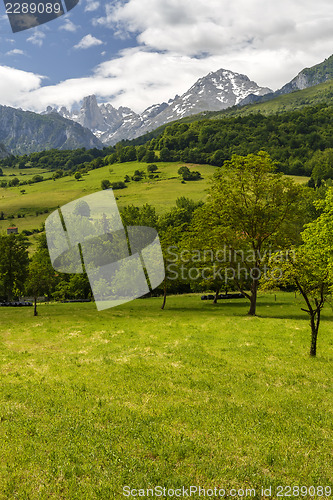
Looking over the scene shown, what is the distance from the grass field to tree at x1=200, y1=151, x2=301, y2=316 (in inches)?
Answer: 687

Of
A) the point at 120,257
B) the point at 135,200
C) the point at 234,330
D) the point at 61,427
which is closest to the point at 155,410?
the point at 61,427

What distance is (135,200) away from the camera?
7160 inches

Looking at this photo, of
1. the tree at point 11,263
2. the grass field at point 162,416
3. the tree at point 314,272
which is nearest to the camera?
the grass field at point 162,416

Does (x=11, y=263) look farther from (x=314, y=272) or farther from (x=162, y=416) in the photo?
(x=162, y=416)

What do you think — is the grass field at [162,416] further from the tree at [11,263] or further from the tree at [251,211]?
the tree at [11,263]

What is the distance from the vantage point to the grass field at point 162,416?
9.29 metres

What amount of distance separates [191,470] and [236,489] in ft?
4.80

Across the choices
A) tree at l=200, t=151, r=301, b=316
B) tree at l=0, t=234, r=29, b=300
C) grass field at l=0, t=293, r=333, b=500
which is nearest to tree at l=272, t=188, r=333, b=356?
grass field at l=0, t=293, r=333, b=500

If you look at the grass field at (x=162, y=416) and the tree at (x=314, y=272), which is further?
the tree at (x=314, y=272)

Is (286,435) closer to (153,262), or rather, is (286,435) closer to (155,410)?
(155,410)

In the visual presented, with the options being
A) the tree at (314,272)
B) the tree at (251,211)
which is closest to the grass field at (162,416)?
the tree at (314,272)

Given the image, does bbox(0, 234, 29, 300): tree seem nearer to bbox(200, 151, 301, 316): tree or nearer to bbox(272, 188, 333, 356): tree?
bbox(200, 151, 301, 316): tree

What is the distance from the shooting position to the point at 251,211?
41.5 metres

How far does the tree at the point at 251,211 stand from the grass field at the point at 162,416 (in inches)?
687
